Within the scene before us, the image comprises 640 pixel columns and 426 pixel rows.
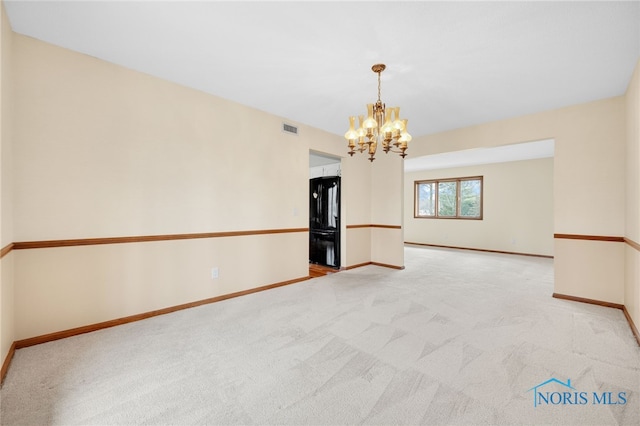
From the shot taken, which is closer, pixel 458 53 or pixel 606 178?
pixel 458 53

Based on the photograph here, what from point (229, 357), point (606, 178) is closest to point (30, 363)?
point (229, 357)

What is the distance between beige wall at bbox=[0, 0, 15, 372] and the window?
870cm

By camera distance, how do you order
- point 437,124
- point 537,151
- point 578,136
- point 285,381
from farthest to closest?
point 537,151 < point 437,124 < point 578,136 < point 285,381

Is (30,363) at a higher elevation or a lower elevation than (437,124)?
lower

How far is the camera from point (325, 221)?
5461mm

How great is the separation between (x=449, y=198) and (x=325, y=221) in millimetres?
4792

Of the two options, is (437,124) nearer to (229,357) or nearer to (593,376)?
(593,376)

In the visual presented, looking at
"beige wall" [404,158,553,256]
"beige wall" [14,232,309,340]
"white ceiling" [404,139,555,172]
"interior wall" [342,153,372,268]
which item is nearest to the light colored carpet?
"beige wall" [14,232,309,340]

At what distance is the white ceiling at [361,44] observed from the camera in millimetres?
1933

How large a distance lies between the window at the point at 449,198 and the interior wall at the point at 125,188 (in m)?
6.25

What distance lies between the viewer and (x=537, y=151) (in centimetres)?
601

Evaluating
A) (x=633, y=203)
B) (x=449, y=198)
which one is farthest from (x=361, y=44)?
(x=449, y=198)

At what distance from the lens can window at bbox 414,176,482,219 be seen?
25.7 ft

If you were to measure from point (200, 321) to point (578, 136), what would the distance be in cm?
494
